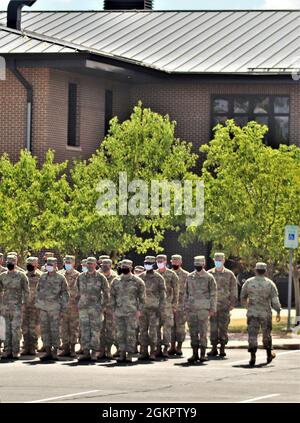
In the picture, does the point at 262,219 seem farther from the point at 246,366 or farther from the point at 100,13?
the point at 100,13

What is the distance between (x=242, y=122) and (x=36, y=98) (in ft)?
26.4

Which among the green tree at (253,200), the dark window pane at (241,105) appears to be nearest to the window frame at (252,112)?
the dark window pane at (241,105)

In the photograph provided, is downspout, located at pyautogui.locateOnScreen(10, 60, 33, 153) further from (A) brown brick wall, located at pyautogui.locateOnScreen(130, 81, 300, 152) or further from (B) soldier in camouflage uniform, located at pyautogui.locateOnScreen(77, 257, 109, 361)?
(B) soldier in camouflage uniform, located at pyautogui.locateOnScreen(77, 257, 109, 361)

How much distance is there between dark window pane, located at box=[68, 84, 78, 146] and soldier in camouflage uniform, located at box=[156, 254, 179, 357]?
1916cm

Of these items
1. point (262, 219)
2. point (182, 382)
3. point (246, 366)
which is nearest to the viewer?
point (182, 382)

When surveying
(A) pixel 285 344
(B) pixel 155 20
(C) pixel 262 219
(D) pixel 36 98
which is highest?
(B) pixel 155 20

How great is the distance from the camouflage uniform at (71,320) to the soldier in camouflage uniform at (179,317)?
5.89 ft

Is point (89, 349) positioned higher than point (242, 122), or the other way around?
point (242, 122)

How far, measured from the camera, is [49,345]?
28.6 meters

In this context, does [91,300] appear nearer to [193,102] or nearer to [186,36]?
[193,102]

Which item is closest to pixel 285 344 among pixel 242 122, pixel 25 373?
pixel 25 373

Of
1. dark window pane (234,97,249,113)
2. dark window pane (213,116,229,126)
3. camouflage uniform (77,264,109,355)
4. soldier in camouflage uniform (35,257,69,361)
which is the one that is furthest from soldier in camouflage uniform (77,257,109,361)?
dark window pane (234,97,249,113)

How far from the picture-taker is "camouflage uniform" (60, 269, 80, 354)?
29703 mm

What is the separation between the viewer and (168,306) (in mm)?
29906
